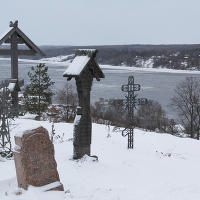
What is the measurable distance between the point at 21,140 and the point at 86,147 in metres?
3.09

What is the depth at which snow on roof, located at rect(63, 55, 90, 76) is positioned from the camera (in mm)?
9219

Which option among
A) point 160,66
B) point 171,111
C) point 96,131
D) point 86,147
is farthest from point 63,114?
point 160,66

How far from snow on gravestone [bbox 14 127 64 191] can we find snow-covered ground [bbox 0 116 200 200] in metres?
0.15

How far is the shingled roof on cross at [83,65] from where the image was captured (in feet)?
30.4

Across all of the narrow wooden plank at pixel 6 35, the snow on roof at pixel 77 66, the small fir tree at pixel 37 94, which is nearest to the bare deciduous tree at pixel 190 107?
the small fir tree at pixel 37 94

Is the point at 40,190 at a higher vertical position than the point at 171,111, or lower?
higher

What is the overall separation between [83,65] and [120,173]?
2.87 meters

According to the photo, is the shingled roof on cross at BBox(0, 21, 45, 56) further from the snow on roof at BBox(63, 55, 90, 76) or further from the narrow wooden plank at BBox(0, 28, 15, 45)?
the snow on roof at BBox(63, 55, 90, 76)

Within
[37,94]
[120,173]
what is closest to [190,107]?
[37,94]

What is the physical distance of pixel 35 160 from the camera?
6949 mm

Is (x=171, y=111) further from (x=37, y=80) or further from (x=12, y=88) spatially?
(x=12, y=88)

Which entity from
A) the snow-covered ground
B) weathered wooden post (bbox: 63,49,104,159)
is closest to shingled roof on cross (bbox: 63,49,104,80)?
weathered wooden post (bbox: 63,49,104,159)

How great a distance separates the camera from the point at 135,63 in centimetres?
13700

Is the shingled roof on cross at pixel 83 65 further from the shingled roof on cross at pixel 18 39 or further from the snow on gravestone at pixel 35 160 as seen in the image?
the shingled roof on cross at pixel 18 39
